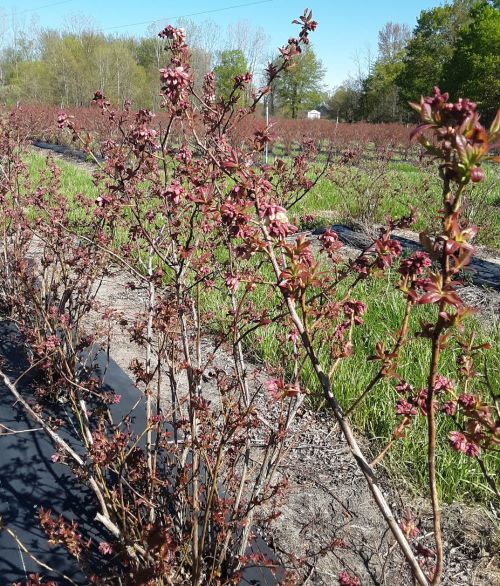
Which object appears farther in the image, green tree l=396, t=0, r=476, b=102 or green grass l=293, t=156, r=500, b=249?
green tree l=396, t=0, r=476, b=102

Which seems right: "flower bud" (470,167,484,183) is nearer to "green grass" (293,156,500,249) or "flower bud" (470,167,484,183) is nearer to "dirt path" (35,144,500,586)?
"dirt path" (35,144,500,586)

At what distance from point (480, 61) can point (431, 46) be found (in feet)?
18.6

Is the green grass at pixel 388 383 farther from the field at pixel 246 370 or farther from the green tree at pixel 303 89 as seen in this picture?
the green tree at pixel 303 89

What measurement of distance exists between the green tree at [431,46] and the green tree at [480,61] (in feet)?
9.24

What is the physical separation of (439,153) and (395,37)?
139 ft

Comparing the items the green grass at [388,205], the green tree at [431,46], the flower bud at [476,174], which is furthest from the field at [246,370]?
the green tree at [431,46]

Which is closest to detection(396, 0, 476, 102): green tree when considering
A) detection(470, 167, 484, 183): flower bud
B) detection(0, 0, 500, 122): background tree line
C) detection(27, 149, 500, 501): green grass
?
detection(0, 0, 500, 122): background tree line

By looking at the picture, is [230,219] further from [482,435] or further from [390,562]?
[390,562]

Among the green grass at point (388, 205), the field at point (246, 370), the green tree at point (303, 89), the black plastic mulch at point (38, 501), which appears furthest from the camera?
the green tree at point (303, 89)

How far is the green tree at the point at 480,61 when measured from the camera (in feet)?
81.5

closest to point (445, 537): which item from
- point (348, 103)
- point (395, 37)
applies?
point (348, 103)

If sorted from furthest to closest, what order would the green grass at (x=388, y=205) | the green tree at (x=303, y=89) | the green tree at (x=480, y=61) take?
the green tree at (x=303, y=89) → the green tree at (x=480, y=61) → the green grass at (x=388, y=205)

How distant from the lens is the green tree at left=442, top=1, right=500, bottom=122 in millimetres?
24828

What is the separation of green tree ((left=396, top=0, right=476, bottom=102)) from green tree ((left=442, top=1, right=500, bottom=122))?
2.82m
